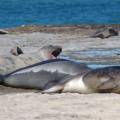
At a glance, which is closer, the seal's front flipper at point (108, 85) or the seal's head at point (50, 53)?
the seal's front flipper at point (108, 85)

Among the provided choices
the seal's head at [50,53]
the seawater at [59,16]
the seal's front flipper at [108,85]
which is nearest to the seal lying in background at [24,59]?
the seal's head at [50,53]

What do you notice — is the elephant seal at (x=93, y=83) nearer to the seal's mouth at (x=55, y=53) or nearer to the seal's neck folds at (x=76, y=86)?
the seal's neck folds at (x=76, y=86)

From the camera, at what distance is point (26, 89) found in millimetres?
12125

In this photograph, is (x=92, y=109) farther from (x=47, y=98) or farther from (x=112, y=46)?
(x=112, y=46)

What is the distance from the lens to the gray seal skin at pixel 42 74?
1206 centimetres

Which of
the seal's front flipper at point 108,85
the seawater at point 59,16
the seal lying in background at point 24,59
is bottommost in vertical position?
the seawater at point 59,16

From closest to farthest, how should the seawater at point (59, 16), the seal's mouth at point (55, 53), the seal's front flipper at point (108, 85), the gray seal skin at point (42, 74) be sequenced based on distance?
1. the seal's front flipper at point (108, 85)
2. the gray seal skin at point (42, 74)
3. the seal's mouth at point (55, 53)
4. the seawater at point (59, 16)

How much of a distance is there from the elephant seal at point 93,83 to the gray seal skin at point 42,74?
1.05 meters

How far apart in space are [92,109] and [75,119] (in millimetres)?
637

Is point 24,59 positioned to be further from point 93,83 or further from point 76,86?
point 93,83

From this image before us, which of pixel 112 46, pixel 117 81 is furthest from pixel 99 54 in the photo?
pixel 117 81

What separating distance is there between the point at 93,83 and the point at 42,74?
5.30 ft

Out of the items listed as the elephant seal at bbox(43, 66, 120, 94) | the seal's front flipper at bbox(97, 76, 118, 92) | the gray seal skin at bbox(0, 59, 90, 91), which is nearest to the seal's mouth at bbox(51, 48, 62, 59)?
the gray seal skin at bbox(0, 59, 90, 91)

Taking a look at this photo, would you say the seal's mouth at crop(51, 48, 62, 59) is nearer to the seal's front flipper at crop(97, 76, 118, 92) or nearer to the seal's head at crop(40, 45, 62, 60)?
the seal's head at crop(40, 45, 62, 60)
